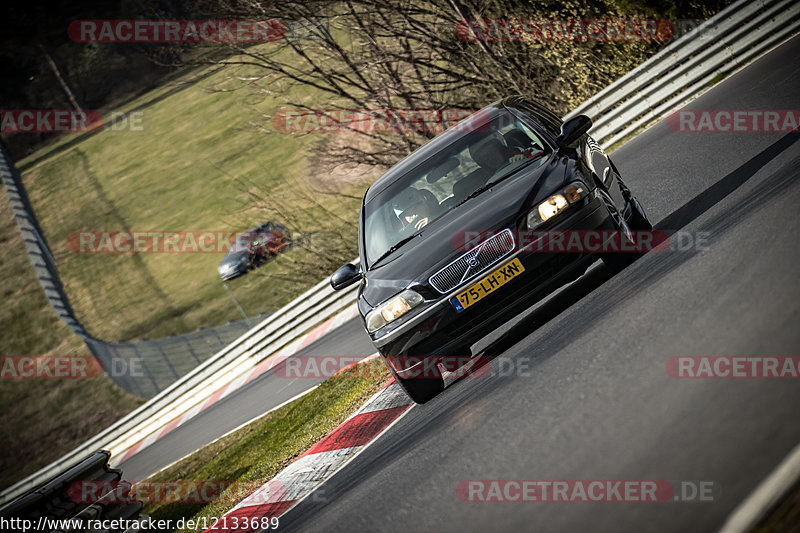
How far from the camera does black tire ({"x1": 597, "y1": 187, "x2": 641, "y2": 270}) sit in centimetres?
619

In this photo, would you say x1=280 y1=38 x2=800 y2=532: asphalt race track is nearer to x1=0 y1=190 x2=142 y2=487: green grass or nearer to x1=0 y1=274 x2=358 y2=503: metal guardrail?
x1=0 y1=274 x2=358 y2=503: metal guardrail

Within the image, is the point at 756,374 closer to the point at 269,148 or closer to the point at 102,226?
the point at 269,148

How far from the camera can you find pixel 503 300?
5906 millimetres

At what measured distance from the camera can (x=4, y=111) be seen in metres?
63.8

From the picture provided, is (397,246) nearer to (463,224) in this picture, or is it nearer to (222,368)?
(463,224)

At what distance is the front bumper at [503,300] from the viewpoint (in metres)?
5.89

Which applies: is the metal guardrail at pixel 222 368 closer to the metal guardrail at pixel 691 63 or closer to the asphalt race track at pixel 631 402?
the metal guardrail at pixel 691 63

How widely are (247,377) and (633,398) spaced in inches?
512

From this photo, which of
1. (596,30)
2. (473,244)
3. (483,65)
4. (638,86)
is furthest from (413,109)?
(473,244)

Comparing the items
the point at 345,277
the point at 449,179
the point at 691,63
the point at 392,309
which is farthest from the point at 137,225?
the point at 392,309

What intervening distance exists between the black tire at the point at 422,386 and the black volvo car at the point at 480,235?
0.04ft

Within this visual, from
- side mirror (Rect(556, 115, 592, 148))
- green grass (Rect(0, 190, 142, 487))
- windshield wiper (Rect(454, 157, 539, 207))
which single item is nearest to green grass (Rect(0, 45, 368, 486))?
green grass (Rect(0, 190, 142, 487))

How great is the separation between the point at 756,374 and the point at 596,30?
43.6ft

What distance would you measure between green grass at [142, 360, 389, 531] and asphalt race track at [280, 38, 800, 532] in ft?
5.78
